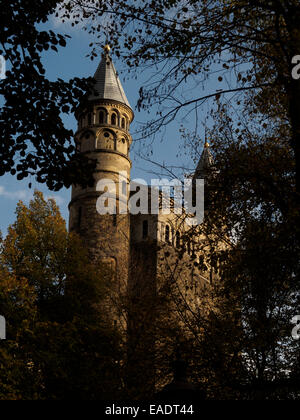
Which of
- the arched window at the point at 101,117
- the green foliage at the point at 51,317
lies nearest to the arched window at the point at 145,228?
the green foliage at the point at 51,317

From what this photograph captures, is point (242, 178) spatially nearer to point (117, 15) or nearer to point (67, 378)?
point (117, 15)

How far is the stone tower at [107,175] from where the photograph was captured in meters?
31.8

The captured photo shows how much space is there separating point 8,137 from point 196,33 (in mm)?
3478

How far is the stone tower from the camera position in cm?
3175

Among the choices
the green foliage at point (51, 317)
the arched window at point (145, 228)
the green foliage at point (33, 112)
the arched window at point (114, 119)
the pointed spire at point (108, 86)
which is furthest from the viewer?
the pointed spire at point (108, 86)

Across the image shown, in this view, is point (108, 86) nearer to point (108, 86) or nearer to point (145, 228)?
point (108, 86)

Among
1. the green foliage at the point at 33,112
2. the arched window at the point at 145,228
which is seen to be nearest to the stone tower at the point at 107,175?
the arched window at the point at 145,228

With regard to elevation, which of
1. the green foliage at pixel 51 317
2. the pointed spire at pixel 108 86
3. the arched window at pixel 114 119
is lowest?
the green foliage at pixel 51 317

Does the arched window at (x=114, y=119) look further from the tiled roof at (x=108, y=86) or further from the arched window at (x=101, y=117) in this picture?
the tiled roof at (x=108, y=86)

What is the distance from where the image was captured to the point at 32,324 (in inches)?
888

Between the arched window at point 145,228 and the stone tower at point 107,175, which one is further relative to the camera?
the arched window at point 145,228

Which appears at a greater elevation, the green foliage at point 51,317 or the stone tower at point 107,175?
the stone tower at point 107,175

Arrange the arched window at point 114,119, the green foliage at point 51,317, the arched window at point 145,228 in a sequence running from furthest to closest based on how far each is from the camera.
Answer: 1. the arched window at point 114,119
2. the arched window at point 145,228
3. the green foliage at point 51,317
